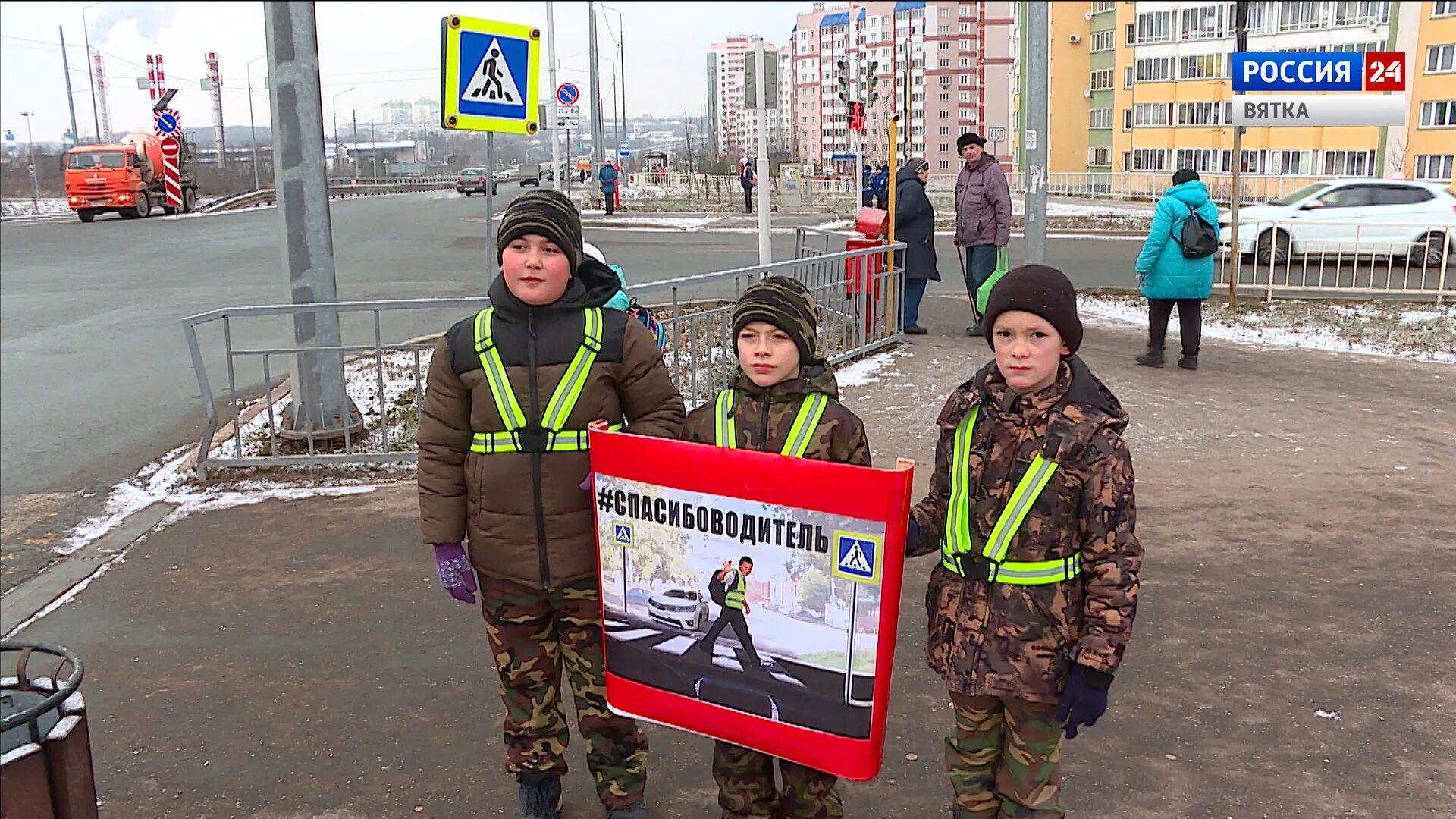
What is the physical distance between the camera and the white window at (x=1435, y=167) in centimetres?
4325

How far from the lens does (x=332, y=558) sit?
5.63m

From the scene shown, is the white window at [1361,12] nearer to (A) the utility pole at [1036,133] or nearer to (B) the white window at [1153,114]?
(B) the white window at [1153,114]

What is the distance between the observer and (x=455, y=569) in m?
3.14

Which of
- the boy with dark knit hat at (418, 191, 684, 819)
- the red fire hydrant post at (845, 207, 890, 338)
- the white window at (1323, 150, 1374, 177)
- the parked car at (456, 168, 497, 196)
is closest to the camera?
the boy with dark knit hat at (418, 191, 684, 819)

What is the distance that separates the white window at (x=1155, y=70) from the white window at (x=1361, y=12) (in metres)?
7.27

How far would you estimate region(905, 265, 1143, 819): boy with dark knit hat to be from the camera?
8.56 ft

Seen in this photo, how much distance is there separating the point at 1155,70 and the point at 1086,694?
185 ft

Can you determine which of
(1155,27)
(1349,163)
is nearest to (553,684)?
(1349,163)

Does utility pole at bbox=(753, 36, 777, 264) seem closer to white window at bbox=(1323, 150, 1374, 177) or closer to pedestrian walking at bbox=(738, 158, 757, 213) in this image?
pedestrian walking at bbox=(738, 158, 757, 213)

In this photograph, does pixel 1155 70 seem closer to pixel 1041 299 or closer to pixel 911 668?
pixel 911 668

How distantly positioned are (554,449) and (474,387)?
0.28 metres

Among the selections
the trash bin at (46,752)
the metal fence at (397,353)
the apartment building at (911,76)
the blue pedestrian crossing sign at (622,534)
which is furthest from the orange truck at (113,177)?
the blue pedestrian crossing sign at (622,534)

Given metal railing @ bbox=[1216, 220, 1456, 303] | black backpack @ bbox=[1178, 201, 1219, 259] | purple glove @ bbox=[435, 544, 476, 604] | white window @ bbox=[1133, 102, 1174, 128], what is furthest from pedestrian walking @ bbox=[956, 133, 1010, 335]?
white window @ bbox=[1133, 102, 1174, 128]

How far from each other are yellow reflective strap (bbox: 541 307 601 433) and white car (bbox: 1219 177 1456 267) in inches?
607
